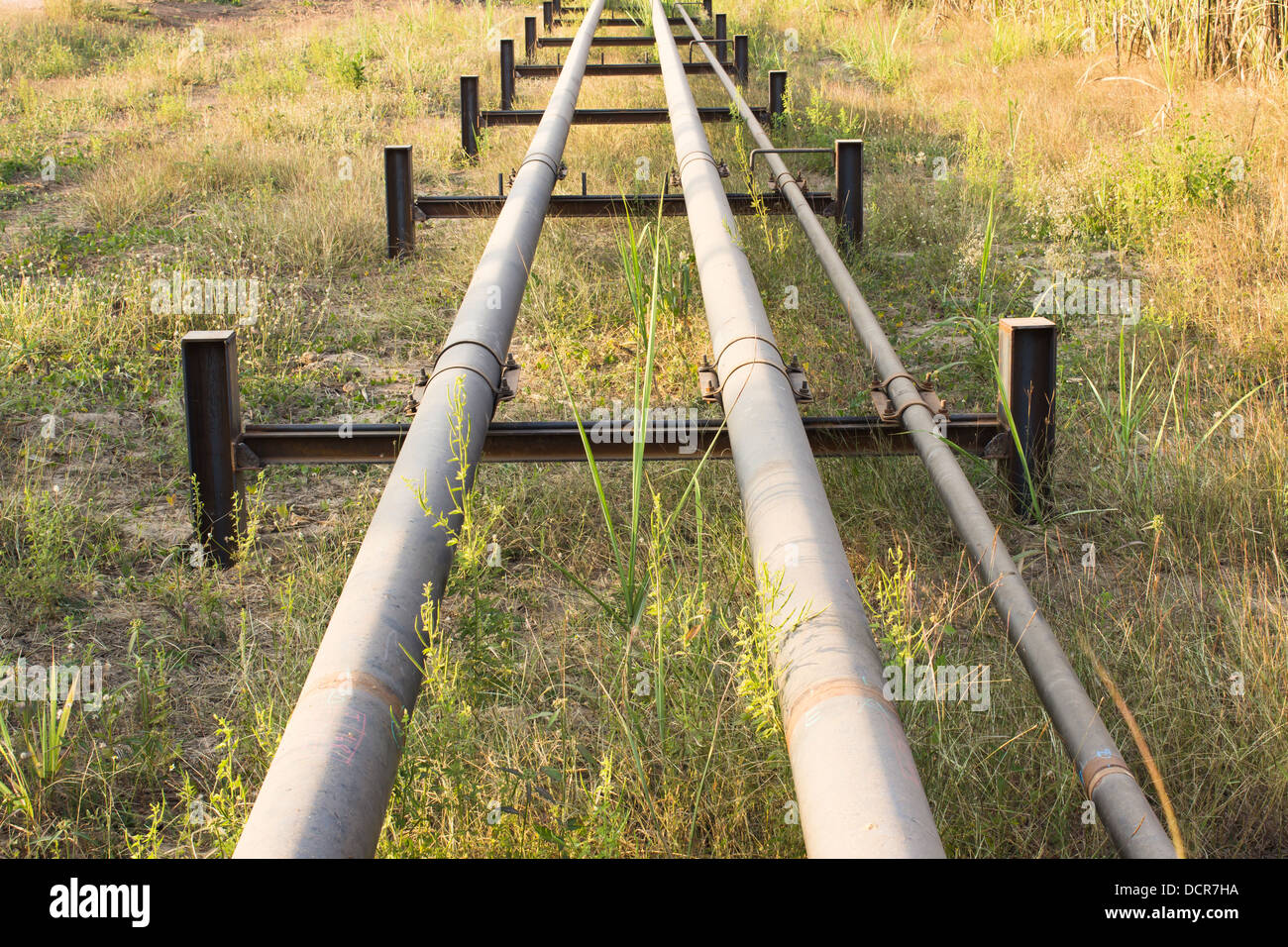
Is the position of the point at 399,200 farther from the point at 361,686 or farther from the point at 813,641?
the point at 813,641

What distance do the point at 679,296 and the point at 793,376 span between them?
1585mm

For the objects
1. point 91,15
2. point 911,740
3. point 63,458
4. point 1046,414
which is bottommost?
point 911,740

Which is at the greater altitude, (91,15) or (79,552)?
(91,15)

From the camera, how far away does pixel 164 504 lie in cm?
381

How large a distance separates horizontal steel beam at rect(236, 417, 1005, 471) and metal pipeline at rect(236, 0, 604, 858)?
1.10 ft

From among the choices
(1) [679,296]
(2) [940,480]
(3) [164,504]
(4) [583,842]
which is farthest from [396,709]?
(1) [679,296]

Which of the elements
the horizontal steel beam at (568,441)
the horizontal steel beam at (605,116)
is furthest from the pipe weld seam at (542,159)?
the horizontal steel beam at (605,116)

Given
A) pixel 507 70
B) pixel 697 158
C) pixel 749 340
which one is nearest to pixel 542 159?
pixel 697 158

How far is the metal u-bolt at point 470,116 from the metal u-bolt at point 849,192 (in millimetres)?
3423

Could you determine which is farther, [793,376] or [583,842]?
[793,376]

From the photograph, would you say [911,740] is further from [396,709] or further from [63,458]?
[63,458]

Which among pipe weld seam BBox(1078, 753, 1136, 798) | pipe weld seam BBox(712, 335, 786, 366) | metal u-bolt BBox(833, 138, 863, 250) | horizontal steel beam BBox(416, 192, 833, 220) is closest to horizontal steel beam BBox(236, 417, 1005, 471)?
pipe weld seam BBox(712, 335, 786, 366)

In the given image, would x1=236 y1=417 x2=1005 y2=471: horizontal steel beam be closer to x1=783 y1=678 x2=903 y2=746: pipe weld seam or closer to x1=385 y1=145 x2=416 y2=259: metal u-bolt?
x1=783 y1=678 x2=903 y2=746: pipe weld seam

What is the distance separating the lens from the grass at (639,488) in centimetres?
236
